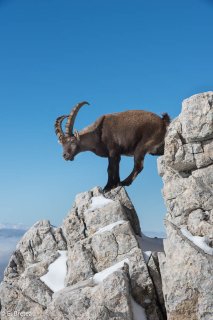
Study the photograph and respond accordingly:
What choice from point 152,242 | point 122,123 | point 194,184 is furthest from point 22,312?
point 122,123

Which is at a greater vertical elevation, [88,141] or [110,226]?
[88,141]

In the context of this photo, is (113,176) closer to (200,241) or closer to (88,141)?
(88,141)

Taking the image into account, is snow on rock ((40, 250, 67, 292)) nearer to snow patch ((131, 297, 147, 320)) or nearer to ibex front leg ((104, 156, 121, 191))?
snow patch ((131, 297, 147, 320))

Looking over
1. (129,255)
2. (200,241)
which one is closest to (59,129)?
(129,255)

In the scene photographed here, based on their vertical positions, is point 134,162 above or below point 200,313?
above

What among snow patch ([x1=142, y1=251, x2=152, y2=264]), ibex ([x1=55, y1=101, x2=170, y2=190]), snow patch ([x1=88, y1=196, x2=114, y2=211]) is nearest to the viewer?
snow patch ([x1=142, y1=251, x2=152, y2=264])

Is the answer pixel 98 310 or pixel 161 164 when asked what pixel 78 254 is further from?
pixel 161 164

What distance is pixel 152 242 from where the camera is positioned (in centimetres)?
1767

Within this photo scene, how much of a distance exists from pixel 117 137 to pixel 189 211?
630 centimetres

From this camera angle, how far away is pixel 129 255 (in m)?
14.7

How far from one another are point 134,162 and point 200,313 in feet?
28.4

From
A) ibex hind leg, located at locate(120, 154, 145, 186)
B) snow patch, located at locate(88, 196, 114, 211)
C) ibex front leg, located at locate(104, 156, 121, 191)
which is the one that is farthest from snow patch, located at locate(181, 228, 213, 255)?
ibex front leg, located at locate(104, 156, 121, 191)

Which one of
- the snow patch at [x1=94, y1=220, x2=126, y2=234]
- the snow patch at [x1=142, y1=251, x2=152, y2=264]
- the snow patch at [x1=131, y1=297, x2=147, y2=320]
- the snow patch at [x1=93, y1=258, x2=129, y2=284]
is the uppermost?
the snow patch at [x1=94, y1=220, x2=126, y2=234]

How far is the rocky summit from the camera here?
1297 centimetres
